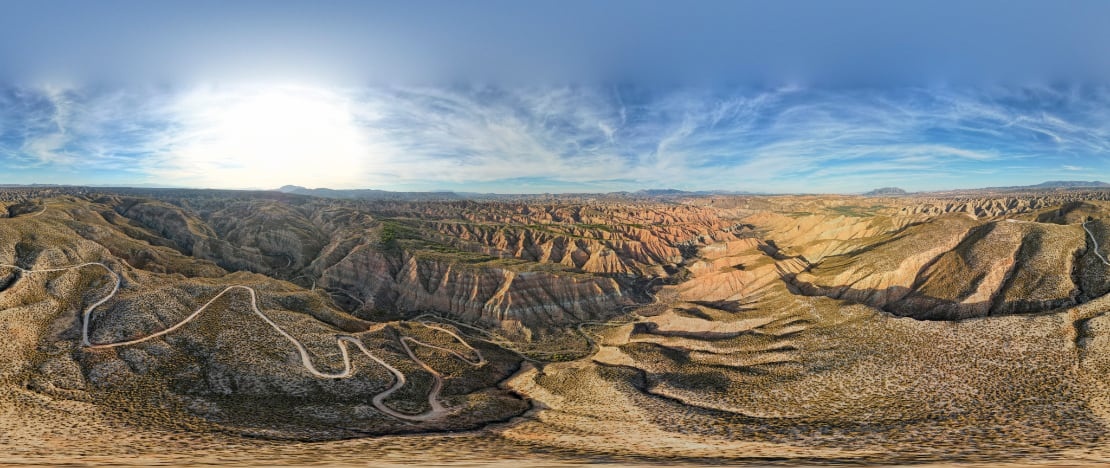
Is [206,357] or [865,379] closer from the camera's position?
[865,379]

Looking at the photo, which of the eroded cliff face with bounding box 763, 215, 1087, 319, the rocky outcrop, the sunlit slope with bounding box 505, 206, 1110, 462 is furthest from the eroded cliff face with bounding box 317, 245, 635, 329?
the eroded cliff face with bounding box 763, 215, 1087, 319

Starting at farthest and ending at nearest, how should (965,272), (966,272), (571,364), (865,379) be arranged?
(965,272) < (966,272) < (571,364) < (865,379)

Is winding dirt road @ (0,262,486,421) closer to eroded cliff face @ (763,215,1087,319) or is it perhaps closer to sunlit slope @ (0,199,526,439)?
sunlit slope @ (0,199,526,439)

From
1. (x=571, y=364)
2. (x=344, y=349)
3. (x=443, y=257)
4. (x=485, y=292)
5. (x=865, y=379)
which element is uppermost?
(x=443, y=257)

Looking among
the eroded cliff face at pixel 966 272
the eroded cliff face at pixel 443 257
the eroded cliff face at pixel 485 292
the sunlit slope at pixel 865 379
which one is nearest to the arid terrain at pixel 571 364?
the sunlit slope at pixel 865 379

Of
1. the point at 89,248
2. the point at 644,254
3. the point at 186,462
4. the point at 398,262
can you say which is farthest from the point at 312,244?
the point at 186,462

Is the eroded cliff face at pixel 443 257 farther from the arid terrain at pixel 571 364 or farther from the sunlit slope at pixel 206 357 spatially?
the sunlit slope at pixel 206 357

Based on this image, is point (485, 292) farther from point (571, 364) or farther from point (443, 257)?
point (571, 364)

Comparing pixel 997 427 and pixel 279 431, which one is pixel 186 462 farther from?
pixel 997 427

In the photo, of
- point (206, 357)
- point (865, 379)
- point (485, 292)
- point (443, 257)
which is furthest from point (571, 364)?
point (443, 257)

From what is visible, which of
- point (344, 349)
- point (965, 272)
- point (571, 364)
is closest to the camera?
point (344, 349)
